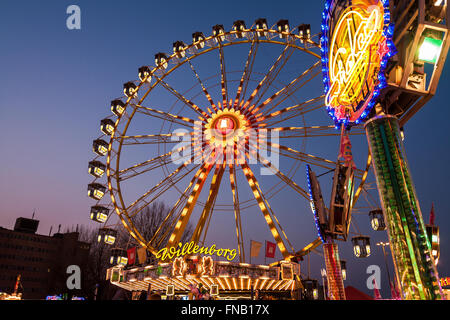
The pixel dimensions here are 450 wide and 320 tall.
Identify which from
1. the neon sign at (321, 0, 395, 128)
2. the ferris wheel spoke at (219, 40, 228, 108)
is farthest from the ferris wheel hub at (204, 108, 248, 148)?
the neon sign at (321, 0, 395, 128)

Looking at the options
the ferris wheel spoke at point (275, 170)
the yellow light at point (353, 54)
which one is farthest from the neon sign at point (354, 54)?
the ferris wheel spoke at point (275, 170)

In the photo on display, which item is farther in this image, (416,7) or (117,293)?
→ (117,293)

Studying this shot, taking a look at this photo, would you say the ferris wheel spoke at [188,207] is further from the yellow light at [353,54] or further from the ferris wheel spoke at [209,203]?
the yellow light at [353,54]

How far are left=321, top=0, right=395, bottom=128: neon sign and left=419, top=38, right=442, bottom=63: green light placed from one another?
575 millimetres

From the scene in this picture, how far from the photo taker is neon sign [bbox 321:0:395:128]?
712 cm

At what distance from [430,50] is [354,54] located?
2.34m

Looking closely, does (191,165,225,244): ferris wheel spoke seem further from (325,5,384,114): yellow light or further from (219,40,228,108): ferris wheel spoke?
(325,5,384,114): yellow light

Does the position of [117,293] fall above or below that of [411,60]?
below

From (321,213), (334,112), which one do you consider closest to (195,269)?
(321,213)

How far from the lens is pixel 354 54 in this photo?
8.42 metres
